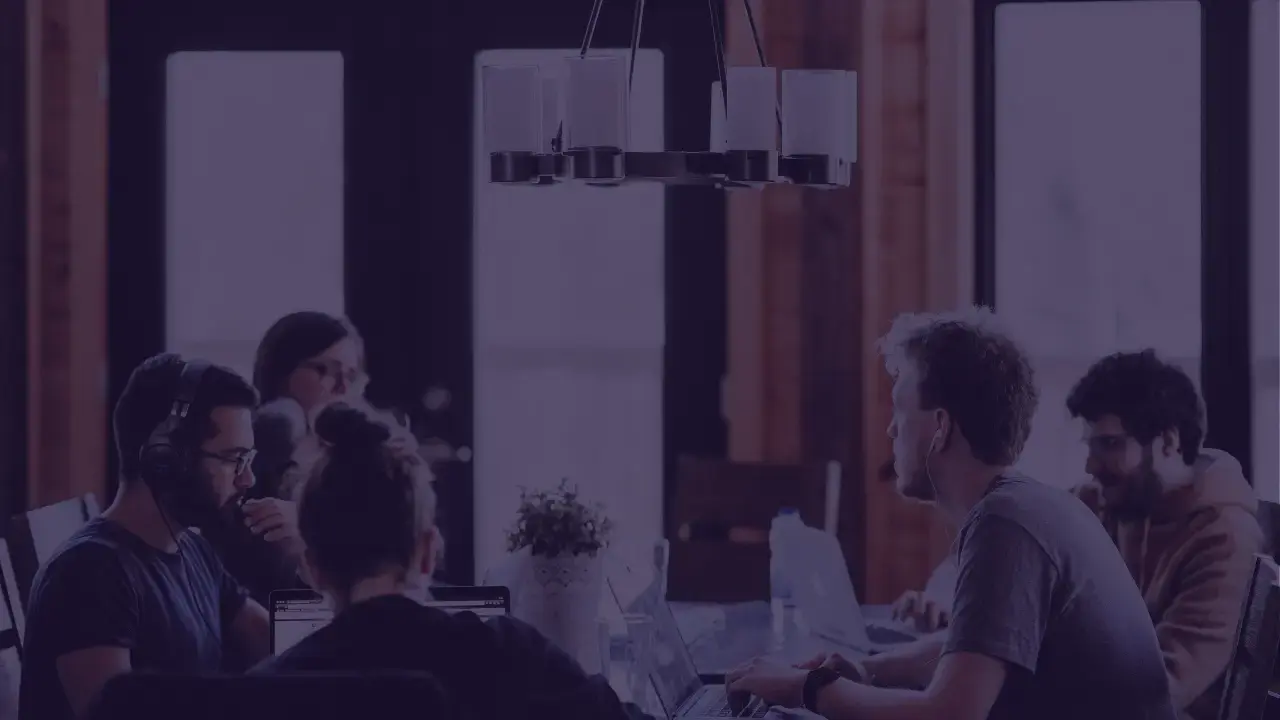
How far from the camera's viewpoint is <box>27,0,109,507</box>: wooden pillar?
15.1ft

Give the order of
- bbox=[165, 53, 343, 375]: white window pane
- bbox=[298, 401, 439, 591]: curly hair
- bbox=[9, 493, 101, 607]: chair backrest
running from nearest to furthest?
bbox=[298, 401, 439, 591]: curly hair → bbox=[9, 493, 101, 607]: chair backrest → bbox=[165, 53, 343, 375]: white window pane

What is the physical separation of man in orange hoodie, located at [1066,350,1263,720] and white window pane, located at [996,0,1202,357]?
191 cm

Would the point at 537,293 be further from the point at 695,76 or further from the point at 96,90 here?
the point at 96,90

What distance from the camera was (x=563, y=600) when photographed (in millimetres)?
2355

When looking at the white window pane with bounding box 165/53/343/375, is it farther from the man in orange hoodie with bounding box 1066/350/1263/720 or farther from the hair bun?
the hair bun

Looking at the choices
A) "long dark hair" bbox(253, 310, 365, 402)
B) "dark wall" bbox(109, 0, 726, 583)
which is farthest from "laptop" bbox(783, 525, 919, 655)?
"dark wall" bbox(109, 0, 726, 583)

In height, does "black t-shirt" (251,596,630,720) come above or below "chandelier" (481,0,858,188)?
below

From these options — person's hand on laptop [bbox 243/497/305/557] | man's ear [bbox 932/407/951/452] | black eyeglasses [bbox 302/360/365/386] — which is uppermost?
black eyeglasses [bbox 302/360/365/386]

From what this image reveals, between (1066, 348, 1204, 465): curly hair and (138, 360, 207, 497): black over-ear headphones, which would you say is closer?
(138, 360, 207, 497): black over-ear headphones

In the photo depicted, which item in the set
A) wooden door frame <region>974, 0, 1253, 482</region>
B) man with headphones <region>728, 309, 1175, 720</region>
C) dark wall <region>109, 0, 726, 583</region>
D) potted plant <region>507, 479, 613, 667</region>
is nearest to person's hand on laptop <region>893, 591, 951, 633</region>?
man with headphones <region>728, 309, 1175, 720</region>

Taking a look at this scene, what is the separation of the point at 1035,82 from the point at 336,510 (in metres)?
3.53

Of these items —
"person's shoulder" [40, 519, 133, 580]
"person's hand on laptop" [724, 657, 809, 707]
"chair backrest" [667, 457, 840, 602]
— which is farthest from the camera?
"chair backrest" [667, 457, 840, 602]

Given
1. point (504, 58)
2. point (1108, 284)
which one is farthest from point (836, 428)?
point (504, 58)

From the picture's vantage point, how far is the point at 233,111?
186 inches
